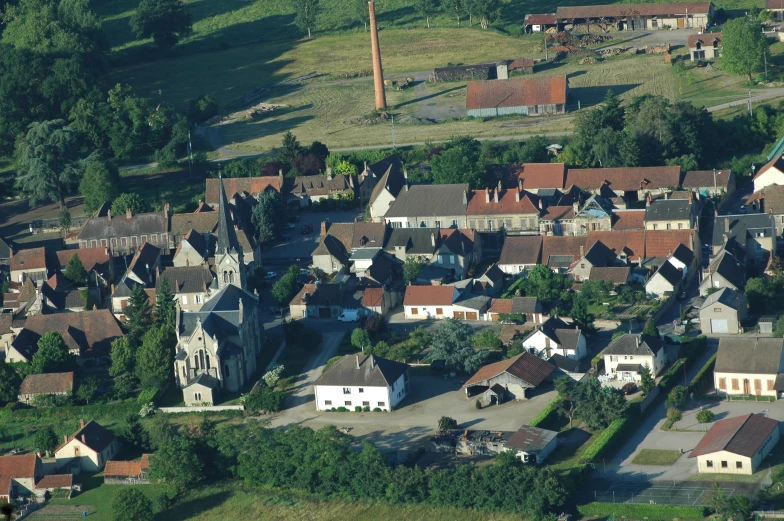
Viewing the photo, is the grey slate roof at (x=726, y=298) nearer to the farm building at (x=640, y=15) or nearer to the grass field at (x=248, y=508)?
the grass field at (x=248, y=508)

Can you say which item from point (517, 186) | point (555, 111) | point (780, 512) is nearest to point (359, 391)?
point (780, 512)

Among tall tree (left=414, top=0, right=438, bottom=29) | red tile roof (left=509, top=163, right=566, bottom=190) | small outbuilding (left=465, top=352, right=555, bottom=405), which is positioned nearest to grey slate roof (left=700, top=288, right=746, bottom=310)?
small outbuilding (left=465, top=352, right=555, bottom=405)

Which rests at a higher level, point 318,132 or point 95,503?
point 318,132

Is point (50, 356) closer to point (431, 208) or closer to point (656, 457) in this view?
point (431, 208)

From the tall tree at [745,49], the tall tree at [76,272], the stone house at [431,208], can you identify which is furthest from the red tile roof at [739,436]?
the tall tree at [745,49]

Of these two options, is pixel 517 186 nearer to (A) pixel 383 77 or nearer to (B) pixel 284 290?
(B) pixel 284 290

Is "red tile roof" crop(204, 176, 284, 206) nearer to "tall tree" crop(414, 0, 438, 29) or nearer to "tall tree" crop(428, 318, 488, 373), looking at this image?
"tall tree" crop(428, 318, 488, 373)
